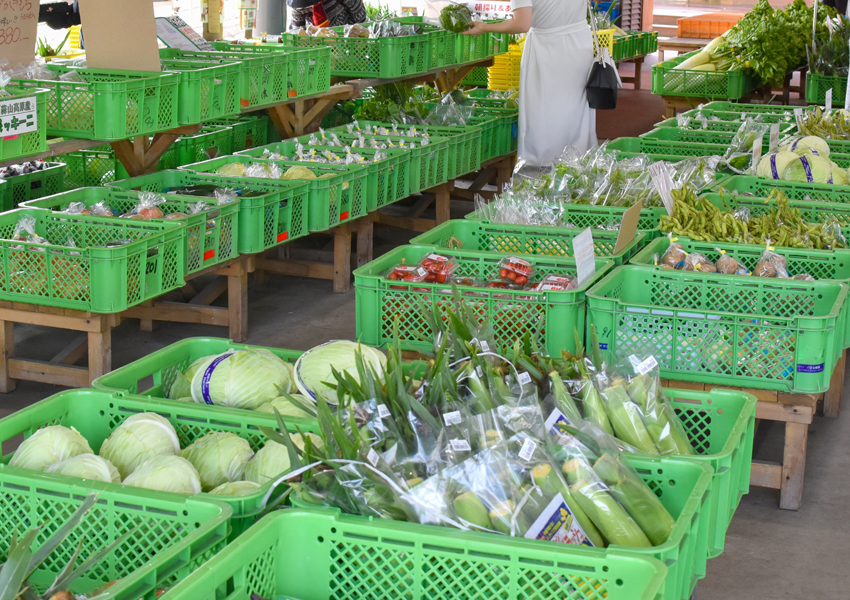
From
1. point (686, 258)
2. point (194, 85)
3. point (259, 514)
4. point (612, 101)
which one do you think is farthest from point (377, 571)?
point (612, 101)

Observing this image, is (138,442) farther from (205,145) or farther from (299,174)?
(205,145)

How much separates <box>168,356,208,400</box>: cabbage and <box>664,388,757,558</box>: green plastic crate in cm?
114

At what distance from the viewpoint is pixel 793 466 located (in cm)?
321

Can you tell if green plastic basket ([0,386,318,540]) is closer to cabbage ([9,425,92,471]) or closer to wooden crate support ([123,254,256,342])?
cabbage ([9,425,92,471])

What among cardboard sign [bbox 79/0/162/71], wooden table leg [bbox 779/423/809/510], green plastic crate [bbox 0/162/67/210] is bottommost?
wooden table leg [bbox 779/423/809/510]

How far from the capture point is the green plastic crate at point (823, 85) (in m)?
8.05

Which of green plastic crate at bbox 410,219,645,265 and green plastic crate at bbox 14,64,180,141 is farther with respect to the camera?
green plastic crate at bbox 14,64,180,141

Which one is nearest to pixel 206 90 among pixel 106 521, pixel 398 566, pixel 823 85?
pixel 106 521

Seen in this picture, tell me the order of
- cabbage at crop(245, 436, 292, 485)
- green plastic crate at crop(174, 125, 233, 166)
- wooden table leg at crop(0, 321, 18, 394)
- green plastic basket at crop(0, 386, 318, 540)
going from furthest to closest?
green plastic crate at crop(174, 125, 233, 166), wooden table leg at crop(0, 321, 18, 394), green plastic basket at crop(0, 386, 318, 540), cabbage at crop(245, 436, 292, 485)

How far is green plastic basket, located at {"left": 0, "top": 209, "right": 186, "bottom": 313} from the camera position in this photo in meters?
3.54

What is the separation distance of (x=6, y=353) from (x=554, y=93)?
3575 millimetres

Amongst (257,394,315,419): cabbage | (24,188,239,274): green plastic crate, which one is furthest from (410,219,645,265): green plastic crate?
(257,394,315,419): cabbage

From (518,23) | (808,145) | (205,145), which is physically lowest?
(205,145)

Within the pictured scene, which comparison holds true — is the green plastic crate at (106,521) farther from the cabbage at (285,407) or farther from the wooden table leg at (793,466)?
the wooden table leg at (793,466)
